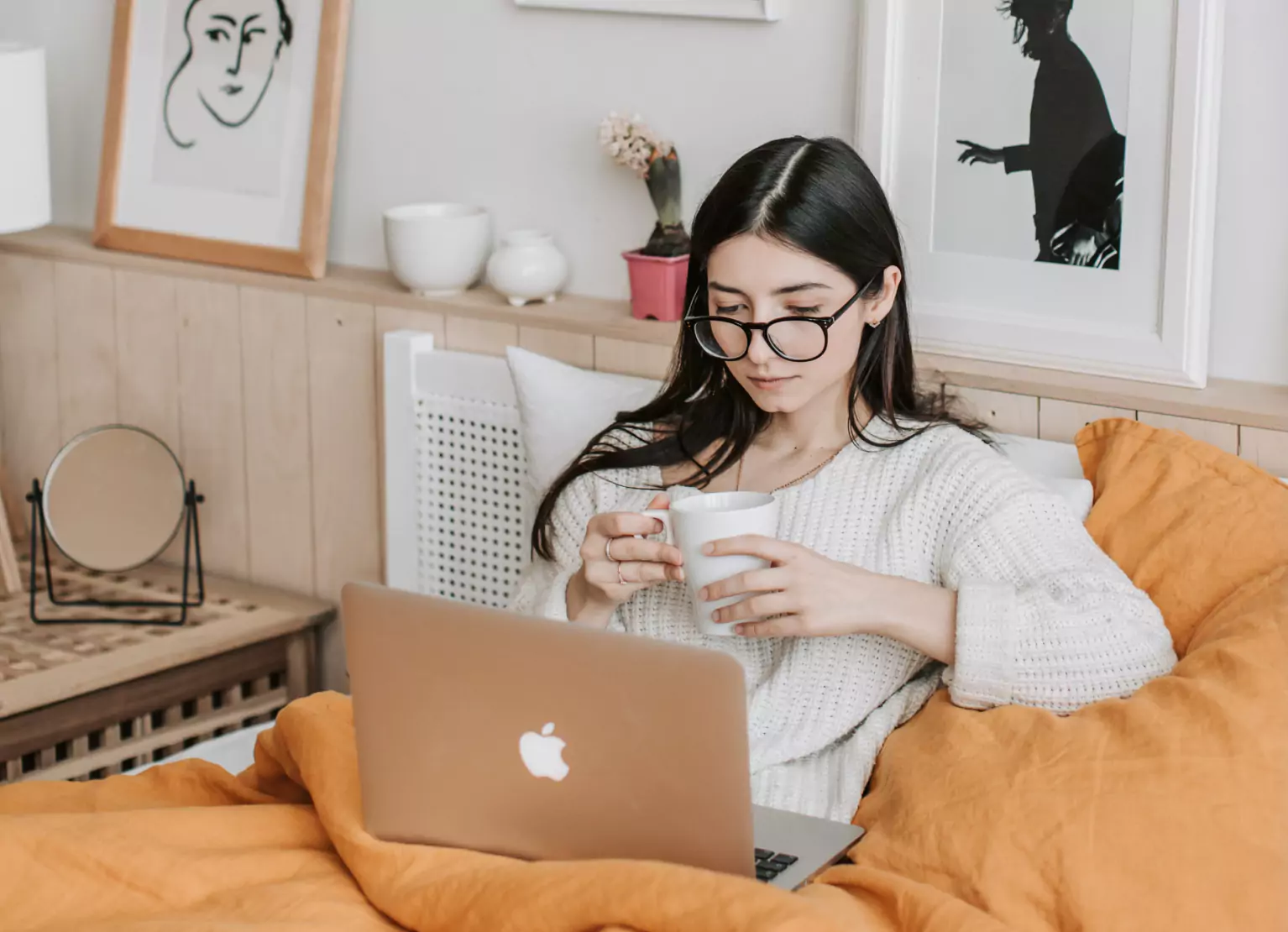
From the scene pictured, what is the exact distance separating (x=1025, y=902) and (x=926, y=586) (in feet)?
1.10

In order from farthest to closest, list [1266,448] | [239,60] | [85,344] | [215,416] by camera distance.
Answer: [85,344], [215,416], [239,60], [1266,448]

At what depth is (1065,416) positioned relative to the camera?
1.80 meters

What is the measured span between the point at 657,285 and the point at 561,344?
6.6 inches

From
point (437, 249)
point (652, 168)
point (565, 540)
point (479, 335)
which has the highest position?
point (652, 168)

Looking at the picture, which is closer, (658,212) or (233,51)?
(658,212)

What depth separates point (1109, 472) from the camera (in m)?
1.65

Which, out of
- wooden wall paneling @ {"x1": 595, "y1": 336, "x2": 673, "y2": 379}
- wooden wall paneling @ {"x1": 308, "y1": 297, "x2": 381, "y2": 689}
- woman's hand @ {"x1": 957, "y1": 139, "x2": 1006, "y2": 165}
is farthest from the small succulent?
wooden wall paneling @ {"x1": 308, "y1": 297, "x2": 381, "y2": 689}

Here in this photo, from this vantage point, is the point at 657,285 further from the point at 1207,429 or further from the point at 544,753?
the point at 544,753

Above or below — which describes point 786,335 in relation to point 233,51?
below

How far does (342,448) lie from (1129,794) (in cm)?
145

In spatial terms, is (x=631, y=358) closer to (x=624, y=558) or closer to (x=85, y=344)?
(x=624, y=558)

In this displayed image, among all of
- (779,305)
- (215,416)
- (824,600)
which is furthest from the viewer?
(215,416)

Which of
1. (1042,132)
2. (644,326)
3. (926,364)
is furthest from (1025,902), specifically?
(644,326)

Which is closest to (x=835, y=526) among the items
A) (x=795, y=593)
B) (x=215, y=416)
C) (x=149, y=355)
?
(x=795, y=593)
